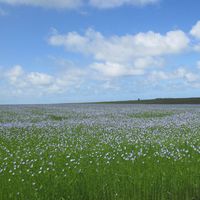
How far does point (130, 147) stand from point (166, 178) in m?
4.50

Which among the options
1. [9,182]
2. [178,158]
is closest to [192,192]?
[178,158]

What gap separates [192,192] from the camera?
26.9 feet

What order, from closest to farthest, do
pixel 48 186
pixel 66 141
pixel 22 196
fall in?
pixel 22 196 → pixel 48 186 → pixel 66 141

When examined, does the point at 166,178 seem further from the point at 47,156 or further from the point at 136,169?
the point at 47,156

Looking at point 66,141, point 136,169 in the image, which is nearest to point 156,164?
point 136,169

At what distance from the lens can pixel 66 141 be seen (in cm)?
1499

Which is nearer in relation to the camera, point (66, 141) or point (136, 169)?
point (136, 169)

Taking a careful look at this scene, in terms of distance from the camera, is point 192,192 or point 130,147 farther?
point 130,147

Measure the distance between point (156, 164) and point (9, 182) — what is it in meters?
4.35

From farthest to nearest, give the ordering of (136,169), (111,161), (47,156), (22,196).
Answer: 1. (47,156)
2. (111,161)
3. (136,169)
4. (22,196)

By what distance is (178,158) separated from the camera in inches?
426

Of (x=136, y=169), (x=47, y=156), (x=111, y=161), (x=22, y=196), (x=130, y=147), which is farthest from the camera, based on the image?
(x=130, y=147)

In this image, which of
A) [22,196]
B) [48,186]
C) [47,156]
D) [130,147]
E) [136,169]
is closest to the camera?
[22,196]

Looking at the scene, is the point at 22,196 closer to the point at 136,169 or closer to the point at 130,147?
the point at 136,169
